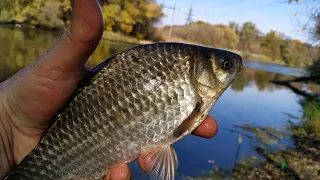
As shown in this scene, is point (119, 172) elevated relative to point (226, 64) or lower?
lower

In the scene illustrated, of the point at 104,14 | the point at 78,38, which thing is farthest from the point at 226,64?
the point at 104,14

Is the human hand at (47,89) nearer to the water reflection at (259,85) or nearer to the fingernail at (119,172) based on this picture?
the fingernail at (119,172)

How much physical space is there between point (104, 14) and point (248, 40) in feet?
187

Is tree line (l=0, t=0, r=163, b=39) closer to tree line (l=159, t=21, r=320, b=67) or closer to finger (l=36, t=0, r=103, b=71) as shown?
tree line (l=159, t=21, r=320, b=67)

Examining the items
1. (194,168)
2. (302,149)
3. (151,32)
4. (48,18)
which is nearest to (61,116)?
(194,168)

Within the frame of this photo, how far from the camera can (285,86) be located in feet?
102

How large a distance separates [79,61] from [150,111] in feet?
2.34

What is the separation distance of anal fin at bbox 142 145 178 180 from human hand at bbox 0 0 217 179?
0.13m

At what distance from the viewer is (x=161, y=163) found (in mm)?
2764

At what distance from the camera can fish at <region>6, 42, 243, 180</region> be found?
249cm

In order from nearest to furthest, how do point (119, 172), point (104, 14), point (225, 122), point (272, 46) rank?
point (119, 172), point (225, 122), point (104, 14), point (272, 46)

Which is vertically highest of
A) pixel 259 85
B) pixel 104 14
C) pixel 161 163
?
pixel 161 163

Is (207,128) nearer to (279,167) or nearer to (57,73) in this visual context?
(57,73)

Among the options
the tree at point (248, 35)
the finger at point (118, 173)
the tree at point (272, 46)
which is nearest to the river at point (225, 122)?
the finger at point (118, 173)
